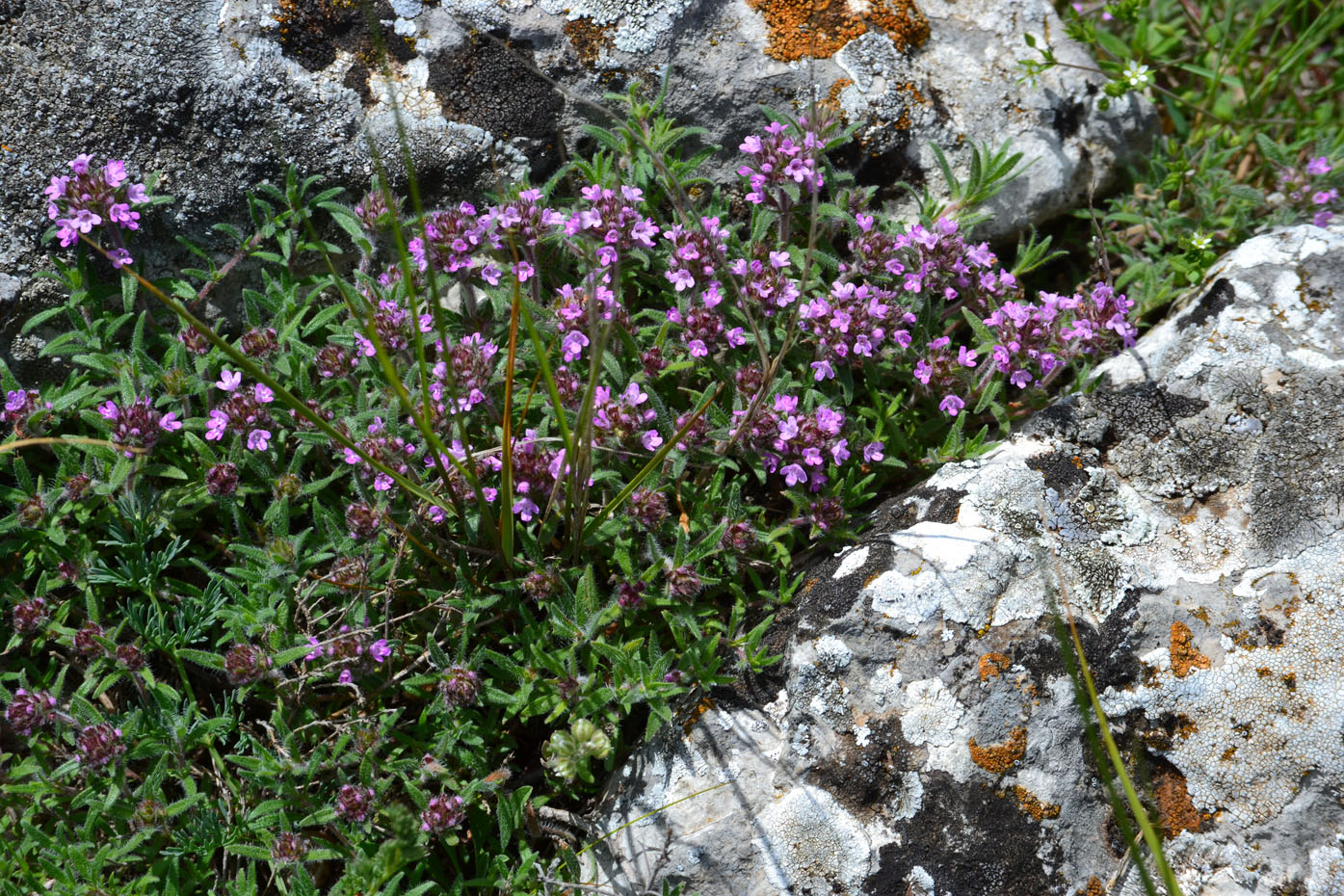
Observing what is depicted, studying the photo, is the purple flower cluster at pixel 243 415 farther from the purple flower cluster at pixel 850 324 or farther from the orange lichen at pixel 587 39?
the purple flower cluster at pixel 850 324

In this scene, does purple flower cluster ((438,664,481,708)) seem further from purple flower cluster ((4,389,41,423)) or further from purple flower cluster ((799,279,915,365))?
purple flower cluster ((4,389,41,423))

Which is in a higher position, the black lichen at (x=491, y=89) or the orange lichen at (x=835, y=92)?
the black lichen at (x=491, y=89)

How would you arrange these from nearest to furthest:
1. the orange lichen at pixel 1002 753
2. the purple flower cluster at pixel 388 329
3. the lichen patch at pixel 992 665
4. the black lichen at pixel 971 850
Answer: the black lichen at pixel 971 850 → the orange lichen at pixel 1002 753 → the lichen patch at pixel 992 665 → the purple flower cluster at pixel 388 329

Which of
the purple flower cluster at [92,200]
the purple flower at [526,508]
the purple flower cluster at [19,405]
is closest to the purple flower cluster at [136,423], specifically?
the purple flower cluster at [19,405]

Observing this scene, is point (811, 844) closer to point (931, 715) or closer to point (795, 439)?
point (931, 715)

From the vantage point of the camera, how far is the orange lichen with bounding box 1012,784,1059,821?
3.18m

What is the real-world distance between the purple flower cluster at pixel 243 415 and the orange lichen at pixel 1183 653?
3585mm

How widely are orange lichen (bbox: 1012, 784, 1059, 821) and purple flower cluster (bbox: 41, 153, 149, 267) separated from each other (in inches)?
158

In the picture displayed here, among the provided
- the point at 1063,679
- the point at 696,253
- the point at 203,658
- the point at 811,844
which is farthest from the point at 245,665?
the point at 1063,679

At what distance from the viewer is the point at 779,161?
417 cm

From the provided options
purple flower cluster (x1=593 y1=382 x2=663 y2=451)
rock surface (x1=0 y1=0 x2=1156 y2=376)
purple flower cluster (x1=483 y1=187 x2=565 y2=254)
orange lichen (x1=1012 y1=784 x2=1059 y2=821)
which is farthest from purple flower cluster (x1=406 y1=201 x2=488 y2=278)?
orange lichen (x1=1012 y1=784 x2=1059 y2=821)

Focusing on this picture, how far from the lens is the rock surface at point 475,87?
4.14 m

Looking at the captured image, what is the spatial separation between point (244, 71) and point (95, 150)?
74 cm

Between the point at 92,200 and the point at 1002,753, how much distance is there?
13.7 feet
